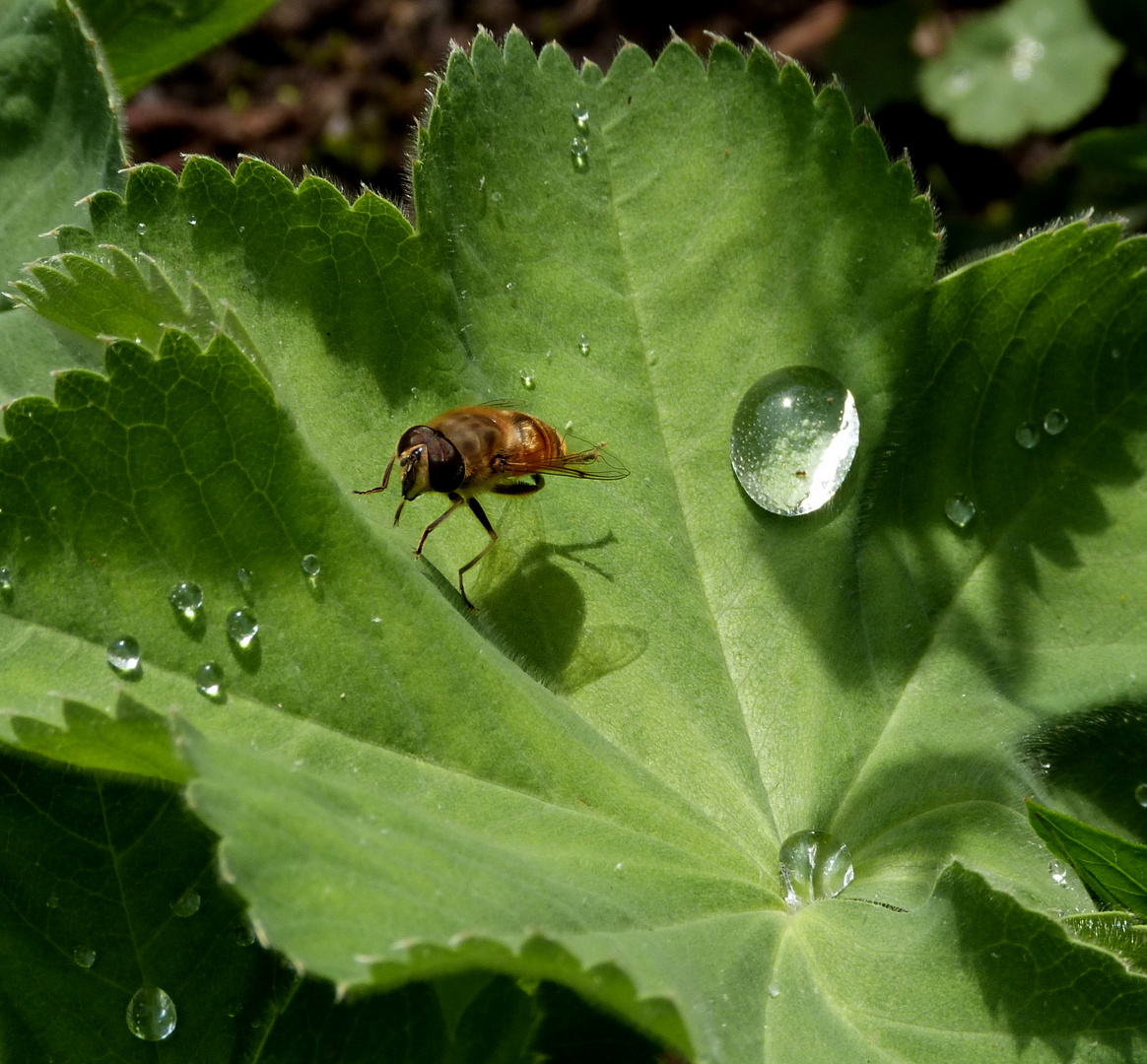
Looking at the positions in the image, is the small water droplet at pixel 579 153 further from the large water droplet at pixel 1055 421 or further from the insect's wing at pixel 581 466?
the large water droplet at pixel 1055 421

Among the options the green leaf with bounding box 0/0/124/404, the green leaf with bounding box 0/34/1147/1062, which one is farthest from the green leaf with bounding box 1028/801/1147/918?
the green leaf with bounding box 0/0/124/404

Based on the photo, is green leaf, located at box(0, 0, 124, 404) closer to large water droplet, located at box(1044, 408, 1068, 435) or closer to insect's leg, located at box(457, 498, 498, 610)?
insect's leg, located at box(457, 498, 498, 610)

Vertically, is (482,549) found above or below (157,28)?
below

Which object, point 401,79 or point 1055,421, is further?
point 401,79

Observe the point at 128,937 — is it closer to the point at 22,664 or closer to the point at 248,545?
the point at 22,664

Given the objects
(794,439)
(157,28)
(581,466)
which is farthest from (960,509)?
(157,28)

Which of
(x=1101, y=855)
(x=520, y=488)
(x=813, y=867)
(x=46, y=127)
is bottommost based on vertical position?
(x=813, y=867)

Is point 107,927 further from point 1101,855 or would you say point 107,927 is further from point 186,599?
point 1101,855
